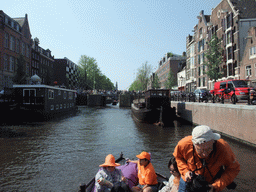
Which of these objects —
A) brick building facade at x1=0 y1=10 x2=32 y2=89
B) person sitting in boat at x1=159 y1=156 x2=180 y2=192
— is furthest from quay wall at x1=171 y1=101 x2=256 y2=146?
brick building facade at x1=0 y1=10 x2=32 y2=89

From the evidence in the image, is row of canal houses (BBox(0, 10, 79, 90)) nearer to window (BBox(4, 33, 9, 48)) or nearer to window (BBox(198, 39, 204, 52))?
window (BBox(4, 33, 9, 48))

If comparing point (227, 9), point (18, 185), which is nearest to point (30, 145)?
point (18, 185)

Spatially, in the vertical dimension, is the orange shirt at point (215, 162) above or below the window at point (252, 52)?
below

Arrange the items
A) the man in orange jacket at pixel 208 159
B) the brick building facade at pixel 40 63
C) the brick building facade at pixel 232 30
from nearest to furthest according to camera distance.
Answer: the man in orange jacket at pixel 208 159 → the brick building facade at pixel 232 30 → the brick building facade at pixel 40 63

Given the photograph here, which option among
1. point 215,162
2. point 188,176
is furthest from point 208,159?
point 188,176

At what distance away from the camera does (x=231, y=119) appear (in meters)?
12.9

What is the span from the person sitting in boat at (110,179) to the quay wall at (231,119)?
29.5ft

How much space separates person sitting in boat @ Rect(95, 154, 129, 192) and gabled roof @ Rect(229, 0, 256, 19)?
35773 millimetres

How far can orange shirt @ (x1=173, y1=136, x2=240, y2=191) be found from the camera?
8.95ft

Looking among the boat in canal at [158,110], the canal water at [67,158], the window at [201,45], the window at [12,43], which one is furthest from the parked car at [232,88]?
the window at [12,43]

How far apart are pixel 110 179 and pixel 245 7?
38.5 metres

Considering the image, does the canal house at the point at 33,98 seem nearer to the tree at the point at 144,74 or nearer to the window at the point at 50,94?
the window at the point at 50,94

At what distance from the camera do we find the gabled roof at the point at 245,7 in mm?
32125

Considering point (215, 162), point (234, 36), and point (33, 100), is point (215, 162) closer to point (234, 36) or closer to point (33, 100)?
point (33, 100)
